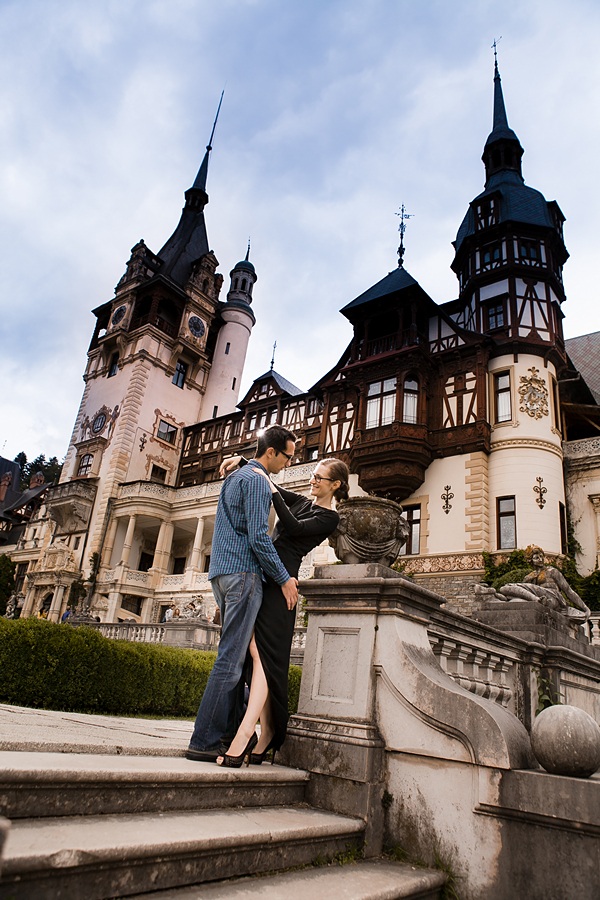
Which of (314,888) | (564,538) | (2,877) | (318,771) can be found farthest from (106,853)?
(564,538)

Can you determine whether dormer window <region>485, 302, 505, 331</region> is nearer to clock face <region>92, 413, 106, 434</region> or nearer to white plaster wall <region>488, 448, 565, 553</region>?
white plaster wall <region>488, 448, 565, 553</region>

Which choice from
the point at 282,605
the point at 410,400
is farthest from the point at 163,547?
the point at 282,605

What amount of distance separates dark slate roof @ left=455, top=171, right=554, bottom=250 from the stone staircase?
29.8 m

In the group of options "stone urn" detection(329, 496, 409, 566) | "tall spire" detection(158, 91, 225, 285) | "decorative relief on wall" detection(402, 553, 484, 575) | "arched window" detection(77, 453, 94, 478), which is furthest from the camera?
"tall spire" detection(158, 91, 225, 285)

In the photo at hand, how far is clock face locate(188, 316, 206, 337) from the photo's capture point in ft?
146

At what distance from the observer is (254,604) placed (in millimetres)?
3789

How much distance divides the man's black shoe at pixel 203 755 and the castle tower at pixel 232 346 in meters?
40.6

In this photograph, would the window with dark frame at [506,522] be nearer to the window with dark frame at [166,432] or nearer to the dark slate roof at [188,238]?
the window with dark frame at [166,432]

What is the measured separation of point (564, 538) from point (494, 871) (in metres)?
21.8

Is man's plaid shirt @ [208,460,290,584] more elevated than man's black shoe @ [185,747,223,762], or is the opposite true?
man's plaid shirt @ [208,460,290,584]

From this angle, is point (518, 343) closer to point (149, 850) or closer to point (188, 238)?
point (149, 850)

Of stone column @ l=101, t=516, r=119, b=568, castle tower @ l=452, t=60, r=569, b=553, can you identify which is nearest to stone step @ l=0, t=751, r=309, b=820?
castle tower @ l=452, t=60, r=569, b=553

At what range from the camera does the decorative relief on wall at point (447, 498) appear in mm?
24281

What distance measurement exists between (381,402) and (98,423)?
22702 millimetres
